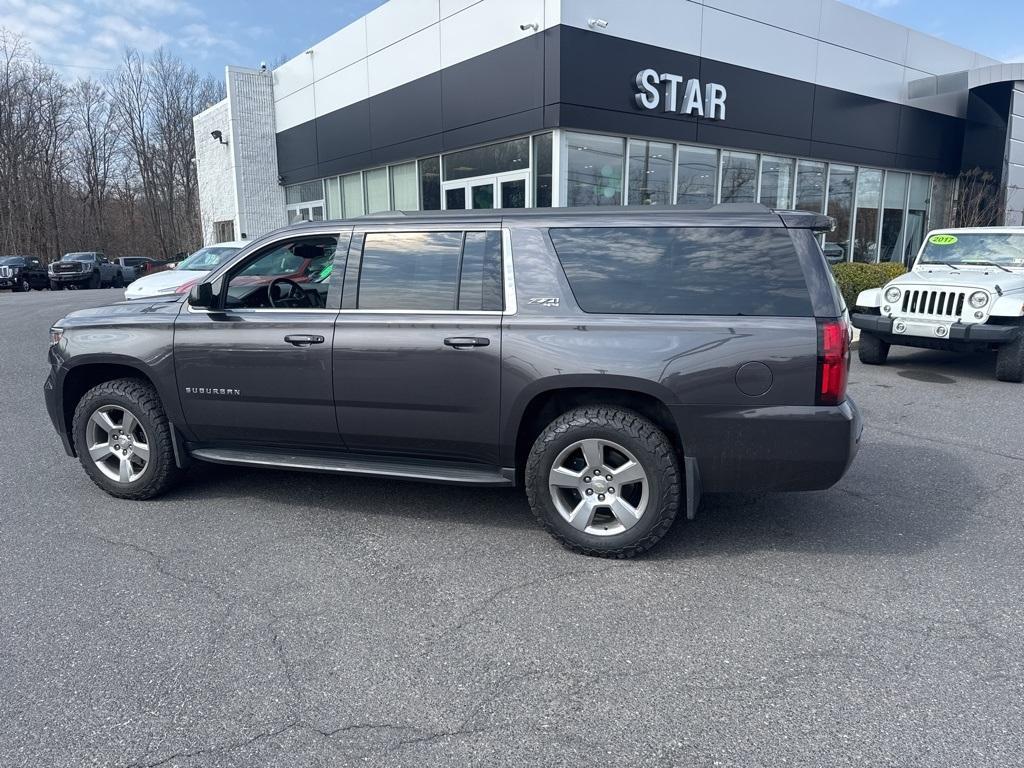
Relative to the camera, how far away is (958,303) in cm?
846

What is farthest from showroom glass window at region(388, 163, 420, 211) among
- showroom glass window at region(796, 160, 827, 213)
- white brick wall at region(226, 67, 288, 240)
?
showroom glass window at region(796, 160, 827, 213)

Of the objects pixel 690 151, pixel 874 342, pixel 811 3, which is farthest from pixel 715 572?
pixel 811 3

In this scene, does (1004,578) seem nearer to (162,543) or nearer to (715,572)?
(715,572)

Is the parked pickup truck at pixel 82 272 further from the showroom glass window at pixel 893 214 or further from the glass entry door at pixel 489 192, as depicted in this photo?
the showroom glass window at pixel 893 214

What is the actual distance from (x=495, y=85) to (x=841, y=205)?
9.56 meters

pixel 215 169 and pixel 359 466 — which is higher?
pixel 215 169

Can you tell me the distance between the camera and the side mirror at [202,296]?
436 cm

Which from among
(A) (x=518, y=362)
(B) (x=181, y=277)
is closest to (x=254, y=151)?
(B) (x=181, y=277)

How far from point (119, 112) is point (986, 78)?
56.4 meters

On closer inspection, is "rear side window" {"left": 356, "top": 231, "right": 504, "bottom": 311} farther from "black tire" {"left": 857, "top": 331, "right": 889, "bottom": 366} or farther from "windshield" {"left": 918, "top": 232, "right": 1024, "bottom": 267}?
"windshield" {"left": 918, "top": 232, "right": 1024, "bottom": 267}

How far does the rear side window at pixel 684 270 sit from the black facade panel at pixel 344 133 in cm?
1537

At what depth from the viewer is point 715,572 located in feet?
12.2

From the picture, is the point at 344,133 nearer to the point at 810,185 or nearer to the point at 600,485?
the point at 810,185

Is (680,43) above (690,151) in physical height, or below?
above
